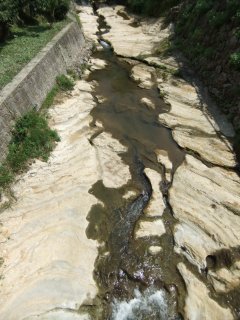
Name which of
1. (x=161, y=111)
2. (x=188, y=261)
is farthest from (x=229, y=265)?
(x=161, y=111)

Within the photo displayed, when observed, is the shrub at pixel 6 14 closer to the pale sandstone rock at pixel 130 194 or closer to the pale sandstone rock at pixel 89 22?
the pale sandstone rock at pixel 89 22

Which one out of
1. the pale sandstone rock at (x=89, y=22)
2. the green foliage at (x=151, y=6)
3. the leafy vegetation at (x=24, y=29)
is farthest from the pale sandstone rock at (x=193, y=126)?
the green foliage at (x=151, y=6)

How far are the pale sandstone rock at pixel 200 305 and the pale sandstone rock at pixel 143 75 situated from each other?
12609mm

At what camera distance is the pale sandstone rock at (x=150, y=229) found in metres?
11.0

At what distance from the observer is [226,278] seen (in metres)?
9.84

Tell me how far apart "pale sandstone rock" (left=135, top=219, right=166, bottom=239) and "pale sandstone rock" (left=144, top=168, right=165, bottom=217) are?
349mm

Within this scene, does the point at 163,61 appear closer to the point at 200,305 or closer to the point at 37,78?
the point at 37,78

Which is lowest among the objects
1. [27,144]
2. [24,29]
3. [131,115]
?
[131,115]

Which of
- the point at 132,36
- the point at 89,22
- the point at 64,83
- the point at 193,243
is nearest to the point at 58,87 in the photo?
the point at 64,83

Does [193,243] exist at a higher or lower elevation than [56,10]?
lower

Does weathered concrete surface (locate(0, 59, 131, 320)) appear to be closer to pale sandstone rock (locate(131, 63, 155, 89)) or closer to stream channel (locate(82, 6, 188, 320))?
stream channel (locate(82, 6, 188, 320))

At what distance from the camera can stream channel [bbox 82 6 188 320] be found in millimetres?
9211

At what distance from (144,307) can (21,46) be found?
14.7m

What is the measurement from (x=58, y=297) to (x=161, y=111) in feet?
35.8
